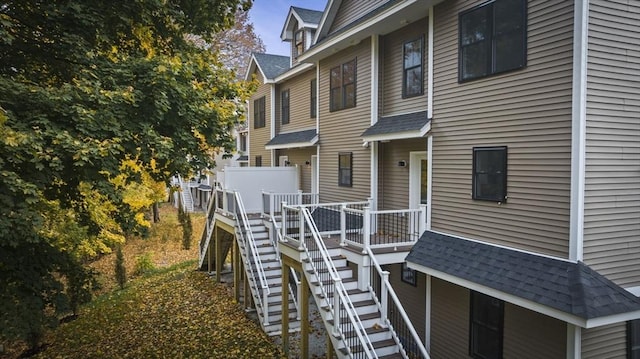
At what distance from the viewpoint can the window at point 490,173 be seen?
25.5ft

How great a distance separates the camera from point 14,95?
644cm

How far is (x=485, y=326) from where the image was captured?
334 inches

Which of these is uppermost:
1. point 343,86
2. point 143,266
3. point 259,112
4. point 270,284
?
point 259,112

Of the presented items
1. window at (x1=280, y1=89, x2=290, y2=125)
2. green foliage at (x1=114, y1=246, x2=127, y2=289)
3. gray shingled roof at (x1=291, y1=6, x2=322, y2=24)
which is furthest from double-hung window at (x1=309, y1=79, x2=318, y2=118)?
green foliage at (x1=114, y1=246, x2=127, y2=289)

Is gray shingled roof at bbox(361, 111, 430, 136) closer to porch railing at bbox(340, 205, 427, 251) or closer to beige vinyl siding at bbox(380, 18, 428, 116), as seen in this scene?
beige vinyl siding at bbox(380, 18, 428, 116)

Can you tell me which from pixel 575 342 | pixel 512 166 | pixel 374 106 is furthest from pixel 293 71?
pixel 575 342

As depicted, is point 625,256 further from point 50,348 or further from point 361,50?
point 50,348

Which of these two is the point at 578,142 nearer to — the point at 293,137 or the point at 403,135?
the point at 403,135

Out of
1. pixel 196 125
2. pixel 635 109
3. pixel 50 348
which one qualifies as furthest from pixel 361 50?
pixel 50 348

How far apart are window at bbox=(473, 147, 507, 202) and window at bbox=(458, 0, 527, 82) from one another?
1.60m

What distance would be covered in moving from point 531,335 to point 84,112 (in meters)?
8.87

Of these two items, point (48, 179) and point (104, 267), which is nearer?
point (48, 179)

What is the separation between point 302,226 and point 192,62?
4609 millimetres

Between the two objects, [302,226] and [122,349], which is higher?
[302,226]
